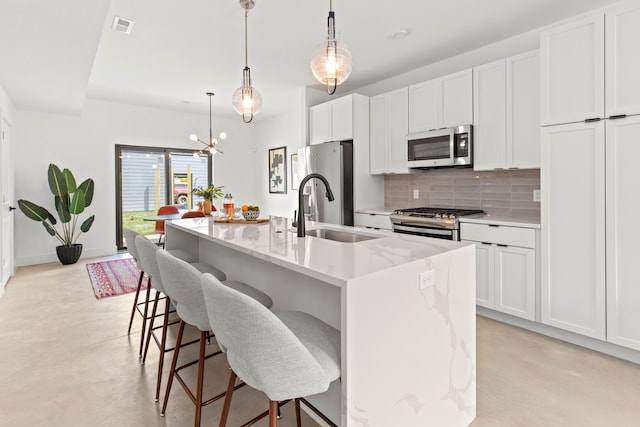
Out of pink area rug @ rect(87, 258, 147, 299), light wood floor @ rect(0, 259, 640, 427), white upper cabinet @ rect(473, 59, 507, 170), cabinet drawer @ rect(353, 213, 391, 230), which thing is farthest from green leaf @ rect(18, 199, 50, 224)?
white upper cabinet @ rect(473, 59, 507, 170)

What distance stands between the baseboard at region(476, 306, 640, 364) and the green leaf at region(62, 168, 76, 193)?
6040mm

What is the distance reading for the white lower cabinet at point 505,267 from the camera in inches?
112

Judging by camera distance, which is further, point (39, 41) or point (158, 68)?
point (158, 68)

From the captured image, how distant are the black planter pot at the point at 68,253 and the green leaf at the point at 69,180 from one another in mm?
905

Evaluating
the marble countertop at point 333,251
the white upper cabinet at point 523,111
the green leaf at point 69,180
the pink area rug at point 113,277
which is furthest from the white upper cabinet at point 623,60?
the green leaf at point 69,180

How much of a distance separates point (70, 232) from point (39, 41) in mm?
3867

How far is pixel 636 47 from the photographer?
7.56 feet

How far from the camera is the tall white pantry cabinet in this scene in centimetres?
233

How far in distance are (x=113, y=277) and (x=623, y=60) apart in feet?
18.9

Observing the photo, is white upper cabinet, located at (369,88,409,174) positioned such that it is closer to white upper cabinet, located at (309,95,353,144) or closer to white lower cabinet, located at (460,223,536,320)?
white upper cabinet, located at (309,95,353,144)

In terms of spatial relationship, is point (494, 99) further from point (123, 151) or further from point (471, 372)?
point (123, 151)

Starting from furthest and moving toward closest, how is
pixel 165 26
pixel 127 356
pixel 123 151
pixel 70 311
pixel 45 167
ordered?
1. pixel 123 151
2. pixel 45 167
3. pixel 70 311
4. pixel 165 26
5. pixel 127 356

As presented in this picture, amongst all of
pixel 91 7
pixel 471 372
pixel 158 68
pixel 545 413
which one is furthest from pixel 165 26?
pixel 545 413

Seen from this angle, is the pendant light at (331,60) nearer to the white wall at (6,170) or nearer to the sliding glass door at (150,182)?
the white wall at (6,170)
